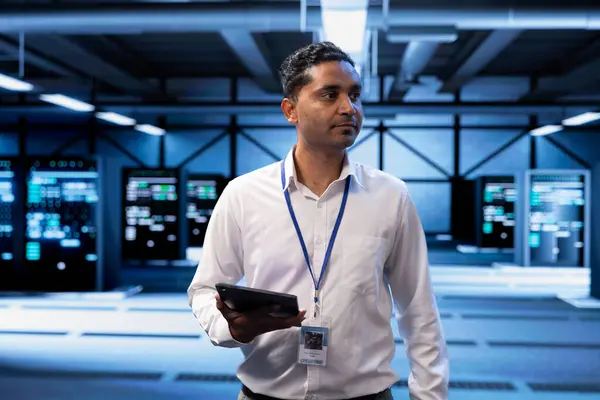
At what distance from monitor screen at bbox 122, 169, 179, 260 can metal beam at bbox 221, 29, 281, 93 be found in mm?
2770

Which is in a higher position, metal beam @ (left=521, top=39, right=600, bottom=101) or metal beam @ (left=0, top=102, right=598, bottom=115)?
metal beam @ (left=521, top=39, right=600, bottom=101)

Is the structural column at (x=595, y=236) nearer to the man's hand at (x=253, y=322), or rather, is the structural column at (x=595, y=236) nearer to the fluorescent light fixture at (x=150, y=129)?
the man's hand at (x=253, y=322)

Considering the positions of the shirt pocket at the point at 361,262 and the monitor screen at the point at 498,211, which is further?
the monitor screen at the point at 498,211

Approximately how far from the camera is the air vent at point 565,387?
5418 millimetres

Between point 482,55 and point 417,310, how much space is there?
11.8 metres

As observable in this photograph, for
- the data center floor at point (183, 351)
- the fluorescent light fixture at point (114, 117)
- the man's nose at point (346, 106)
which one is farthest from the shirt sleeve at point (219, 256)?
the fluorescent light fixture at point (114, 117)

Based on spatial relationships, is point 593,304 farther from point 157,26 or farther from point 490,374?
point 157,26

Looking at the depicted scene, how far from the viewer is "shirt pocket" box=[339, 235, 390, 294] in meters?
1.85

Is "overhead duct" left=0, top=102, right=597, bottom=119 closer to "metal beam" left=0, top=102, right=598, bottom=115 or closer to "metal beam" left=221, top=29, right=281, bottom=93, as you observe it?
"metal beam" left=0, top=102, right=598, bottom=115

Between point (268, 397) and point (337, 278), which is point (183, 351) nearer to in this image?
point (268, 397)

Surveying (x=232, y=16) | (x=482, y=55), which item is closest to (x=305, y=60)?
(x=232, y=16)

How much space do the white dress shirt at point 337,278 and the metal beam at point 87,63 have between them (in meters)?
10.8

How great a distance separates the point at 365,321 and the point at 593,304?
879 cm

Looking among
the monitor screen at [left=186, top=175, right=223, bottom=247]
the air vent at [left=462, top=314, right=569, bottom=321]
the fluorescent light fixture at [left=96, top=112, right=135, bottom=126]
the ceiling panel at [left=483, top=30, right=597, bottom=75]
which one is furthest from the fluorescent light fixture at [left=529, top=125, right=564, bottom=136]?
the fluorescent light fixture at [left=96, top=112, right=135, bottom=126]
